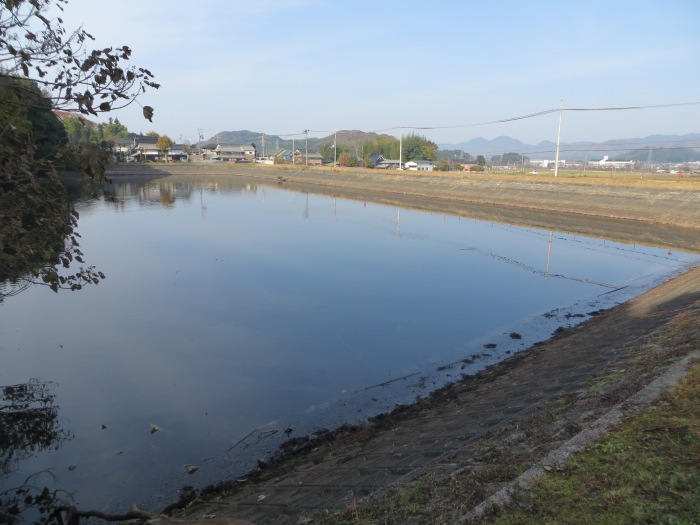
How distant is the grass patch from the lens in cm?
313

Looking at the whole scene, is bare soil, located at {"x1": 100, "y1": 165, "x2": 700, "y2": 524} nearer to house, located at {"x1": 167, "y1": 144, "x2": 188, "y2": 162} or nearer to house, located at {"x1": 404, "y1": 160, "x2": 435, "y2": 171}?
house, located at {"x1": 404, "y1": 160, "x2": 435, "y2": 171}

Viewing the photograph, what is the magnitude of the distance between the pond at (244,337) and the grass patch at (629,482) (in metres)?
4.34

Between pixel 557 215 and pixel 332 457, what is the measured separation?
1355 inches

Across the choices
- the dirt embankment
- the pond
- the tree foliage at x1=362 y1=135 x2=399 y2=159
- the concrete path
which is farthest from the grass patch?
the tree foliage at x1=362 y1=135 x2=399 y2=159

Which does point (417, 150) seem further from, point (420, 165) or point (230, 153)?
point (230, 153)

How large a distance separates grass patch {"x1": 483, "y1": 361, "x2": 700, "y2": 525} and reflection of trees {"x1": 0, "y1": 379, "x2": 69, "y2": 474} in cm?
654

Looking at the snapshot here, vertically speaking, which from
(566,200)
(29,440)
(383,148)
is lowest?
(29,440)

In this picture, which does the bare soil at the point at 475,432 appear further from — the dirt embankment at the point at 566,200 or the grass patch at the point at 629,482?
the dirt embankment at the point at 566,200

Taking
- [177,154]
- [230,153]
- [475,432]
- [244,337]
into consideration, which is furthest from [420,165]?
[475,432]

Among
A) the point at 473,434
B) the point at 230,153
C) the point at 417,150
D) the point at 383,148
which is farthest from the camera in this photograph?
the point at 230,153

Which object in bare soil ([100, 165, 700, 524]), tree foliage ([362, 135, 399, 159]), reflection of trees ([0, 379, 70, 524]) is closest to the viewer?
bare soil ([100, 165, 700, 524])

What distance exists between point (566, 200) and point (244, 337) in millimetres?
34268

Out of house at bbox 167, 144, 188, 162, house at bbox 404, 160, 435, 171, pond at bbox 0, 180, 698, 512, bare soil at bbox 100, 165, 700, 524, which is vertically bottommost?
pond at bbox 0, 180, 698, 512

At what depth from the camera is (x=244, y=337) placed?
1127 centimetres
